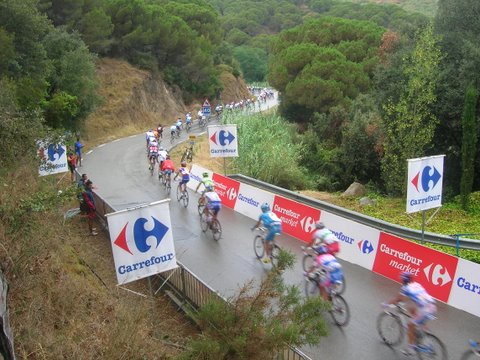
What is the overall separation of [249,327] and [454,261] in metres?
6.32

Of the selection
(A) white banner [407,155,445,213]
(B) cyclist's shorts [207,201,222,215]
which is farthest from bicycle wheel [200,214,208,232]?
(A) white banner [407,155,445,213]

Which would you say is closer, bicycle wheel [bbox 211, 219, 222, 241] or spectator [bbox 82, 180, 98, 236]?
bicycle wheel [bbox 211, 219, 222, 241]

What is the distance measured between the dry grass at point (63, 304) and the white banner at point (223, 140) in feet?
29.2

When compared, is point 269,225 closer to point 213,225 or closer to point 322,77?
point 213,225

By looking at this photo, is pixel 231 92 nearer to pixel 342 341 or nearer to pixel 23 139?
pixel 23 139

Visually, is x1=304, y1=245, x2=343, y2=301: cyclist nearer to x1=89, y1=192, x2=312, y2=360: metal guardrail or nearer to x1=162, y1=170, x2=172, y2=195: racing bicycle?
x1=89, y1=192, x2=312, y2=360: metal guardrail

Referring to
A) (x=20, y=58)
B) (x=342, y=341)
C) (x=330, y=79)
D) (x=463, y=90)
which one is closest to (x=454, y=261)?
(x=342, y=341)

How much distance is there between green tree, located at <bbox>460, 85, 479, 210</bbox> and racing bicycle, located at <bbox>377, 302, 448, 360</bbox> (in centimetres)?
1313

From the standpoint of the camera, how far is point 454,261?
11.5 metres

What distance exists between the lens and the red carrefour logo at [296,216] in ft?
53.0

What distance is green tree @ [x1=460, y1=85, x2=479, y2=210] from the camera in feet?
68.7

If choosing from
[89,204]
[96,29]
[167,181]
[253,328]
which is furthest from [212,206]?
[96,29]

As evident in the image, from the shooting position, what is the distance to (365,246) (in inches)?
555

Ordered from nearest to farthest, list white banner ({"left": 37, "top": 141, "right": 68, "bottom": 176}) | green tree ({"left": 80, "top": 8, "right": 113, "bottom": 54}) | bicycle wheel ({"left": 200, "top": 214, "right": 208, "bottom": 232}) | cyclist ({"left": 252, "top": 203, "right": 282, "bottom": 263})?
cyclist ({"left": 252, "top": 203, "right": 282, "bottom": 263}) < white banner ({"left": 37, "top": 141, "right": 68, "bottom": 176}) < bicycle wheel ({"left": 200, "top": 214, "right": 208, "bottom": 232}) < green tree ({"left": 80, "top": 8, "right": 113, "bottom": 54})
